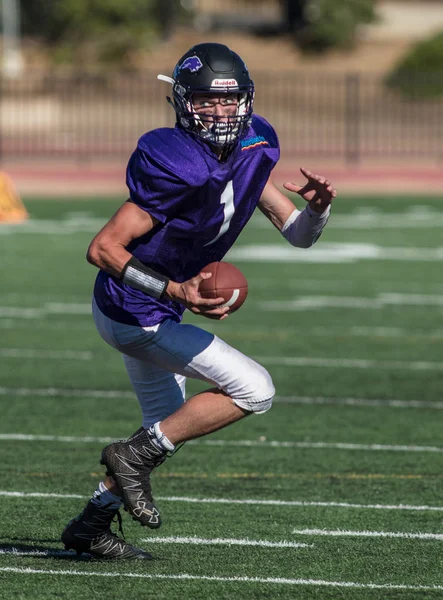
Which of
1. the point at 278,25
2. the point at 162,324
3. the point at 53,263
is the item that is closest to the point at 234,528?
the point at 162,324

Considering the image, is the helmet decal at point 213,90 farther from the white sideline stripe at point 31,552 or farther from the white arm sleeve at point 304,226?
the white sideline stripe at point 31,552

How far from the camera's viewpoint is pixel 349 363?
10070mm

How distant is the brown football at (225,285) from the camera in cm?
486

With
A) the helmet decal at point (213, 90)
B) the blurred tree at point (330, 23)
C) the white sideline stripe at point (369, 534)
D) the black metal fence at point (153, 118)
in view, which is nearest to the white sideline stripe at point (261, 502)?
the white sideline stripe at point (369, 534)

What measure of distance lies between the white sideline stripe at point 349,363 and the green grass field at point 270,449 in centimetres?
1

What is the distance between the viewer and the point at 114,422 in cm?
817

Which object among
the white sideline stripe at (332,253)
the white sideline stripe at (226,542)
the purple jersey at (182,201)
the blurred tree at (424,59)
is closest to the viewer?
the purple jersey at (182,201)

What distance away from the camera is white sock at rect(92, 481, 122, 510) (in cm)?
528

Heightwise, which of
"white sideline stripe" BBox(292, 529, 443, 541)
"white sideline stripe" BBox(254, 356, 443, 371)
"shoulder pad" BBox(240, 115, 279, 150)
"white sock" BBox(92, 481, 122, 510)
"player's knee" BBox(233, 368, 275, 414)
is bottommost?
"white sideline stripe" BBox(254, 356, 443, 371)

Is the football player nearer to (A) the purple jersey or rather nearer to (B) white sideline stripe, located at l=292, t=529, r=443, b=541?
(A) the purple jersey

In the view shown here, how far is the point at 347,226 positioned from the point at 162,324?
14140mm

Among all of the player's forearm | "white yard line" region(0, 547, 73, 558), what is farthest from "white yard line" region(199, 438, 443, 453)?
the player's forearm

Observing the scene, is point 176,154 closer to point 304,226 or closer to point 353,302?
point 304,226

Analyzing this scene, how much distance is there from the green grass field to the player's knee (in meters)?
0.61
